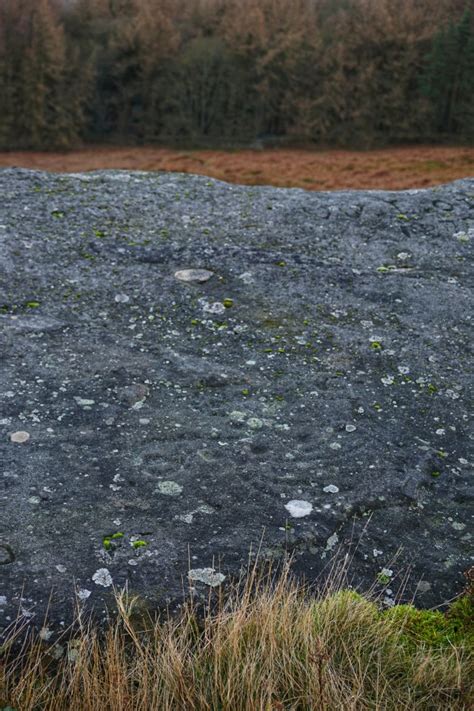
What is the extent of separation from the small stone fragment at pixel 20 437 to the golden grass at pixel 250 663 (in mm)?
→ 1542

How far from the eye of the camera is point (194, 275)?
6887 mm

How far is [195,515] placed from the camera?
158 inches

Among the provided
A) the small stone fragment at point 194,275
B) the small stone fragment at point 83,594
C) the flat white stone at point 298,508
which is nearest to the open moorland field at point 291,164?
the small stone fragment at point 194,275

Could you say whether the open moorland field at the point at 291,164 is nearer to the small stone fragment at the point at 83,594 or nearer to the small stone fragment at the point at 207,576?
the small stone fragment at the point at 207,576

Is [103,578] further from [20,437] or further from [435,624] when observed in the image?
[435,624]

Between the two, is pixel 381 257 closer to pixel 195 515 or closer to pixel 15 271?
pixel 15 271

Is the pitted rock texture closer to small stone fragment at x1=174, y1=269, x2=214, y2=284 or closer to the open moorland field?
small stone fragment at x1=174, y1=269, x2=214, y2=284

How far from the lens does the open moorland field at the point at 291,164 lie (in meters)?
23.7

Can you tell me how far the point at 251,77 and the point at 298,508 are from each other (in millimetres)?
31135

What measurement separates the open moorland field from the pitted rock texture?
14.9m

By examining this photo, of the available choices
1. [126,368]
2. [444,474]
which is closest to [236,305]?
[126,368]

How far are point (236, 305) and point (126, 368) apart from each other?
1508 millimetres

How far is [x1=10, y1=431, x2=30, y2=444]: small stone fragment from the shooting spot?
4473 millimetres

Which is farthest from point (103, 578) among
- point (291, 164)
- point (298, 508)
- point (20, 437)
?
point (291, 164)
